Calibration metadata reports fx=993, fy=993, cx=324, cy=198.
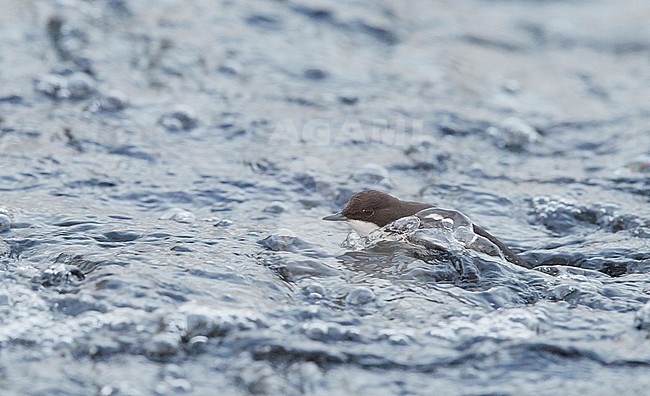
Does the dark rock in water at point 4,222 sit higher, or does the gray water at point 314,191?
the gray water at point 314,191

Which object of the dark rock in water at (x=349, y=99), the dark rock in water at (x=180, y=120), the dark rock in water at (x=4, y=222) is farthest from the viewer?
the dark rock in water at (x=349, y=99)

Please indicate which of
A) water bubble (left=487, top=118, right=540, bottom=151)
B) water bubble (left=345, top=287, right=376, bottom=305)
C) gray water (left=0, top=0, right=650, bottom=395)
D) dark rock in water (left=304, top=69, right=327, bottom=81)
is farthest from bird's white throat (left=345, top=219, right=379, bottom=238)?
dark rock in water (left=304, top=69, right=327, bottom=81)

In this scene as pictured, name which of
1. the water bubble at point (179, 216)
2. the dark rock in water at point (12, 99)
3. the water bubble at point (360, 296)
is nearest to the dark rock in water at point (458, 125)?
the water bubble at point (179, 216)

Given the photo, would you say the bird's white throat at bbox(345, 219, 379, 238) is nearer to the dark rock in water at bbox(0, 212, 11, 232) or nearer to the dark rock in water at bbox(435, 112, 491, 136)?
the dark rock in water at bbox(0, 212, 11, 232)

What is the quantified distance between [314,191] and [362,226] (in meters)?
1.11

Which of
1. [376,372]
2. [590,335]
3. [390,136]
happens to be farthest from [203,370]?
[390,136]

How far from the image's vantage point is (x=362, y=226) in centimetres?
577

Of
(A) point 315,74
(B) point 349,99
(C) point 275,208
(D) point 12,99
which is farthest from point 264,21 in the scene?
(C) point 275,208

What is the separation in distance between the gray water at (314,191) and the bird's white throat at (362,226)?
147 mm

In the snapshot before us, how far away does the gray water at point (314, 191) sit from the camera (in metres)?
4.07

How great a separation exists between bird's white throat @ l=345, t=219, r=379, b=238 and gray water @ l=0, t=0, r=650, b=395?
0.15 meters

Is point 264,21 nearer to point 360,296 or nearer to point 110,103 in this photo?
point 110,103

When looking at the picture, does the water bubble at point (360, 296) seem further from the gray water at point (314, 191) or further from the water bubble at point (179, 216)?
the water bubble at point (179, 216)

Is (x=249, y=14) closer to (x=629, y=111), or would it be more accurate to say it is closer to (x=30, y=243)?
(x=629, y=111)
